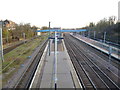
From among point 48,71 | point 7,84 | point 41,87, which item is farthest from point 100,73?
point 7,84

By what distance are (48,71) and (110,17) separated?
132 feet

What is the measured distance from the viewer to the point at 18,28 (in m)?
36.8

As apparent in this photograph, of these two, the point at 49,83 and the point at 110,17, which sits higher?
the point at 110,17

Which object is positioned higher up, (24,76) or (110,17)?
(110,17)

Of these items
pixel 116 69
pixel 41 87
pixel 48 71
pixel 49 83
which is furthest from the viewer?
pixel 116 69

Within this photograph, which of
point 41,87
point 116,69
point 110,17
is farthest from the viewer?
point 110,17

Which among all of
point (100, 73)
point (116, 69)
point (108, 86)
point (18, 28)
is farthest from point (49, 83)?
point (18, 28)

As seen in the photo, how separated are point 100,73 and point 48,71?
4474 mm

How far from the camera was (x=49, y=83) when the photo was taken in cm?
877

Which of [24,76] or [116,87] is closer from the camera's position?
[116,87]

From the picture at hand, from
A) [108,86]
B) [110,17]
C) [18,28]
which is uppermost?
[110,17]

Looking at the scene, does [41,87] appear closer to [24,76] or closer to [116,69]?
[24,76]

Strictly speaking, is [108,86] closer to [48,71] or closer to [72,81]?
[72,81]

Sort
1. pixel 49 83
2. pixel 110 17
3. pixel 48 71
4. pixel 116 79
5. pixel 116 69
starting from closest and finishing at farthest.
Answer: pixel 49 83 → pixel 116 79 → pixel 48 71 → pixel 116 69 → pixel 110 17
